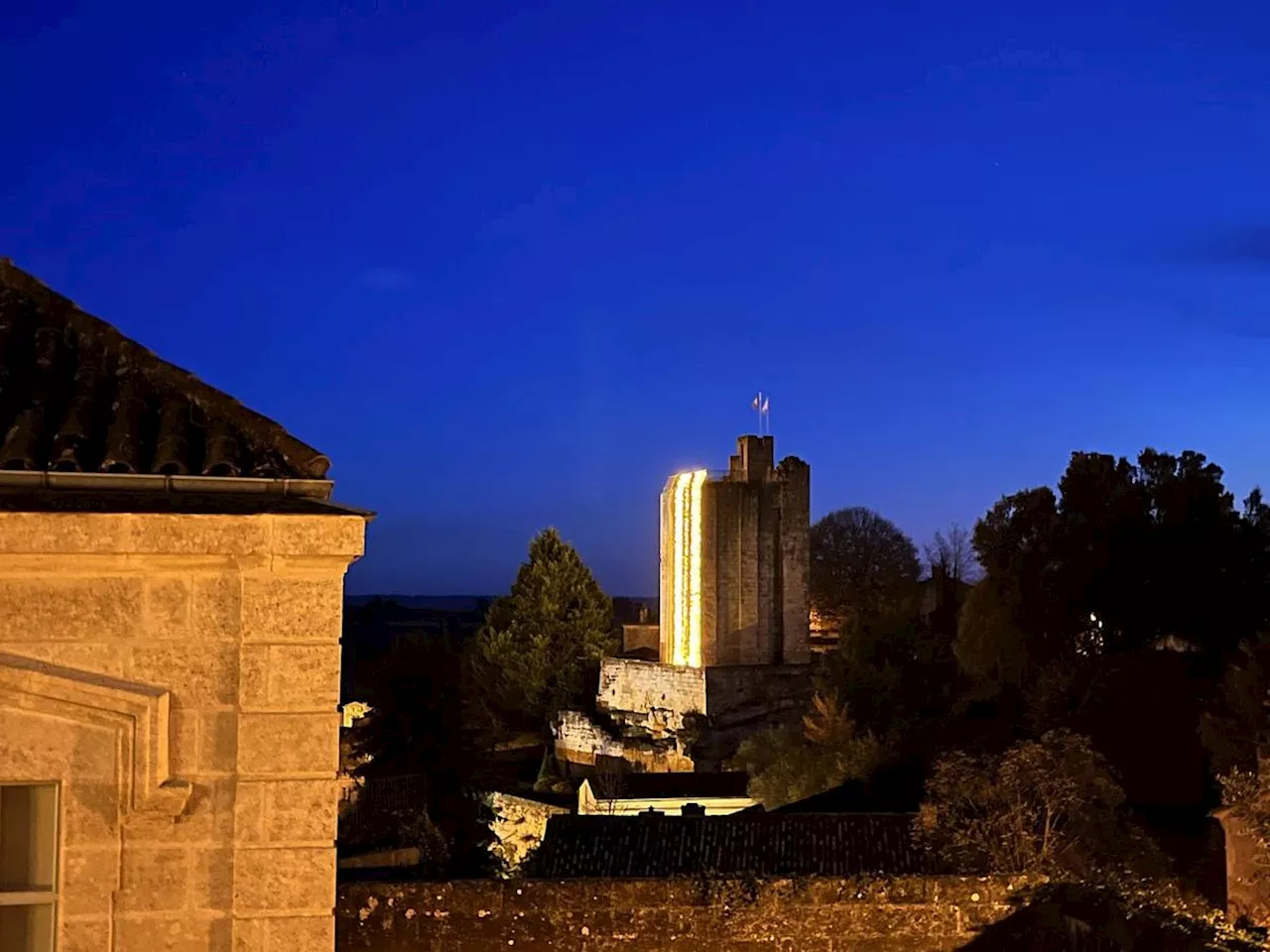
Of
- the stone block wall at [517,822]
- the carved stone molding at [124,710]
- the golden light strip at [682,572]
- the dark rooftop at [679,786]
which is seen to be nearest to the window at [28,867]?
the carved stone molding at [124,710]

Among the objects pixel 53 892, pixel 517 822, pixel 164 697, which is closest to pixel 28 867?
pixel 53 892

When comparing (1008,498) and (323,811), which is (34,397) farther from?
(1008,498)

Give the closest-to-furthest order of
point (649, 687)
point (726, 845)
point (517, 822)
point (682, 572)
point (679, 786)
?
point (726, 845) < point (517, 822) < point (679, 786) < point (649, 687) < point (682, 572)

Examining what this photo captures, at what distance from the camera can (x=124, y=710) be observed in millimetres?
4750

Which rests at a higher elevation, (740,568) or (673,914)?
(740,568)

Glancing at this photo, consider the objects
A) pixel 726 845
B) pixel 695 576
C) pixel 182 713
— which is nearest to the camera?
pixel 182 713

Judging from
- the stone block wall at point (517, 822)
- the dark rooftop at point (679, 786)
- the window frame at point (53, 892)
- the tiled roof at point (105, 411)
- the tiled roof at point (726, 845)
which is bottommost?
the stone block wall at point (517, 822)

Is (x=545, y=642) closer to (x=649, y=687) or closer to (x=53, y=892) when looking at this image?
(x=649, y=687)

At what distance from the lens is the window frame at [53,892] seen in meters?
4.71

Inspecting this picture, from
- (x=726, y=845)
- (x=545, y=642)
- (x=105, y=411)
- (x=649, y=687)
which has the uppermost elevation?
(x=105, y=411)

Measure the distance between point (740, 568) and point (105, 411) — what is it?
156ft

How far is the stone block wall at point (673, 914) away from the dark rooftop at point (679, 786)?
23.5 m

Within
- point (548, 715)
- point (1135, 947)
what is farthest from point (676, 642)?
point (1135, 947)

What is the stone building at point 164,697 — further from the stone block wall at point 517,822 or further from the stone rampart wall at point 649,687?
the stone rampart wall at point 649,687
